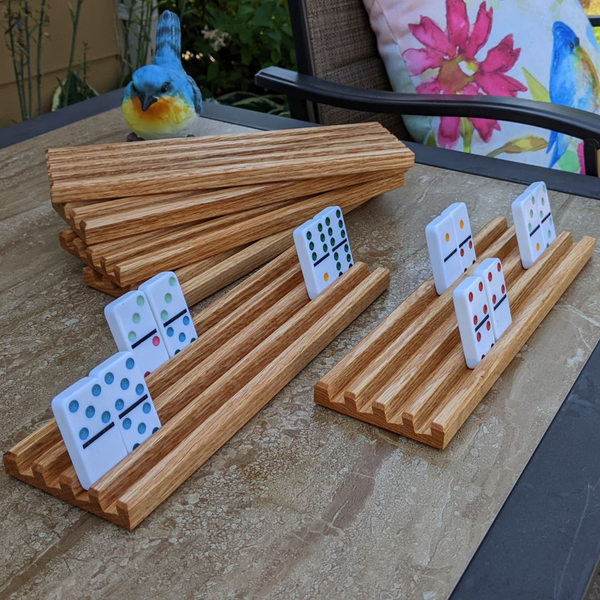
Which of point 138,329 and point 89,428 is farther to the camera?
point 138,329

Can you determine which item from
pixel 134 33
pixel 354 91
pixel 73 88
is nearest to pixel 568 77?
pixel 354 91

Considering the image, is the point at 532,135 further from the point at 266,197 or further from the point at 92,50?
the point at 92,50

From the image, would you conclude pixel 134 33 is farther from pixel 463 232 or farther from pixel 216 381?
pixel 216 381

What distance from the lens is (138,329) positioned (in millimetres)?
746

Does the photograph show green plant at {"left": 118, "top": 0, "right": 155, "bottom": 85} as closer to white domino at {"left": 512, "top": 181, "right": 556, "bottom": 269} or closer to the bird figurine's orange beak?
the bird figurine's orange beak

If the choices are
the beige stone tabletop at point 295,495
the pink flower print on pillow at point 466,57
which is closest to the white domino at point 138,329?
the beige stone tabletop at point 295,495

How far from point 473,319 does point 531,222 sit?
25cm

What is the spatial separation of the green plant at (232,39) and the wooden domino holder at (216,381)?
6.68ft

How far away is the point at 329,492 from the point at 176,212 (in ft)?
1.60

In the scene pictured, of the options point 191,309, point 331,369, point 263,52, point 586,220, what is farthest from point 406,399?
point 263,52

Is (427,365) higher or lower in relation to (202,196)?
lower

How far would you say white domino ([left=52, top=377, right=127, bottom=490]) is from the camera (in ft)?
1.98

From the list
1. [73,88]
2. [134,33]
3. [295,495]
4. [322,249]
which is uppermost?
[134,33]

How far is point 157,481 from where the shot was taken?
0.64 meters
